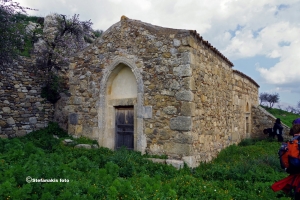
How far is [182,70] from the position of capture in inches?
262

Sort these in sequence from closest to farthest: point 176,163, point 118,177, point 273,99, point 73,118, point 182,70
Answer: point 118,177 → point 176,163 → point 182,70 → point 73,118 → point 273,99

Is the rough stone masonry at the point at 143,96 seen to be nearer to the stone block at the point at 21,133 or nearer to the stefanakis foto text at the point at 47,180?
the stone block at the point at 21,133

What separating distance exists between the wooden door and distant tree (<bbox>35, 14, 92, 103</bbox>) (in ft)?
11.5

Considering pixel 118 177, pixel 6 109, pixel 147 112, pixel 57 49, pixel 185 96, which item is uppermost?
pixel 57 49

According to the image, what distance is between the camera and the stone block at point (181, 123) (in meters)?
6.47

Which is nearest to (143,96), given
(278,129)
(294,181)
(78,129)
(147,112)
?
(147,112)

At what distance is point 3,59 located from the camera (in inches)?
311

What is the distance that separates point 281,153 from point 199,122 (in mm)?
3583

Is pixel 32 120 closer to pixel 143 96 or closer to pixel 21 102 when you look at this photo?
pixel 21 102

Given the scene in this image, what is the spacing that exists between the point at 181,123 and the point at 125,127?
2.13 metres

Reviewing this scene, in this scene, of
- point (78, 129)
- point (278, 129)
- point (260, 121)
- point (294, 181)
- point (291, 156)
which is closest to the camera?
point (291, 156)

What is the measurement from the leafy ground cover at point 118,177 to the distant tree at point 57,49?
296 centimetres

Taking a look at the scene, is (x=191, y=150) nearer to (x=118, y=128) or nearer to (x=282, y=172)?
(x=282, y=172)

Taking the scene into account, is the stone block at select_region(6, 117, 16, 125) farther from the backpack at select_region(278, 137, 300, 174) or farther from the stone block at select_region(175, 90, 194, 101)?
the backpack at select_region(278, 137, 300, 174)
